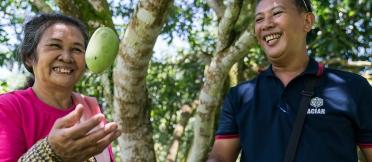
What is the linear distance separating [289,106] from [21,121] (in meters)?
1.17

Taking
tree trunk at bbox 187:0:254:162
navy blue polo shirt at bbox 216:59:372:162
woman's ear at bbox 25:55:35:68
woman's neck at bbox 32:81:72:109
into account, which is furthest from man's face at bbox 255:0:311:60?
tree trunk at bbox 187:0:254:162

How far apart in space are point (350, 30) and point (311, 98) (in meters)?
4.01

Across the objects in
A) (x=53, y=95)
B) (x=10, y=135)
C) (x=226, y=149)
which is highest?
(x=53, y=95)

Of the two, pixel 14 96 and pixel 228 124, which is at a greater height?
pixel 14 96

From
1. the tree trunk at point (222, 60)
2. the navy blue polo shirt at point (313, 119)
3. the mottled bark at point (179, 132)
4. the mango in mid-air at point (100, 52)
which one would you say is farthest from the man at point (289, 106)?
the mottled bark at point (179, 132)

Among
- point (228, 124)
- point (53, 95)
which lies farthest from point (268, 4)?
point (53, 95)

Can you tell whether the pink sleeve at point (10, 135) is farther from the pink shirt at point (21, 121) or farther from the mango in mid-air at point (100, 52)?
the mango in mid-air at point (100, 52)

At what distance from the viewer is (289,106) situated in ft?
7.57

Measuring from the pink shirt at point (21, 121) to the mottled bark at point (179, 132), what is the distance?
14.7 ft

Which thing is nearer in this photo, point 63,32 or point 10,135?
point 10,135

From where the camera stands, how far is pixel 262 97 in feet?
7.89

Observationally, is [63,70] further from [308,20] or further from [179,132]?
[179,132]

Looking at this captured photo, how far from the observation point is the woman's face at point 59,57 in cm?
195

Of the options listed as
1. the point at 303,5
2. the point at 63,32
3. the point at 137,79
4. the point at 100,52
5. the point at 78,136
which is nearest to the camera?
the point at 78,136
